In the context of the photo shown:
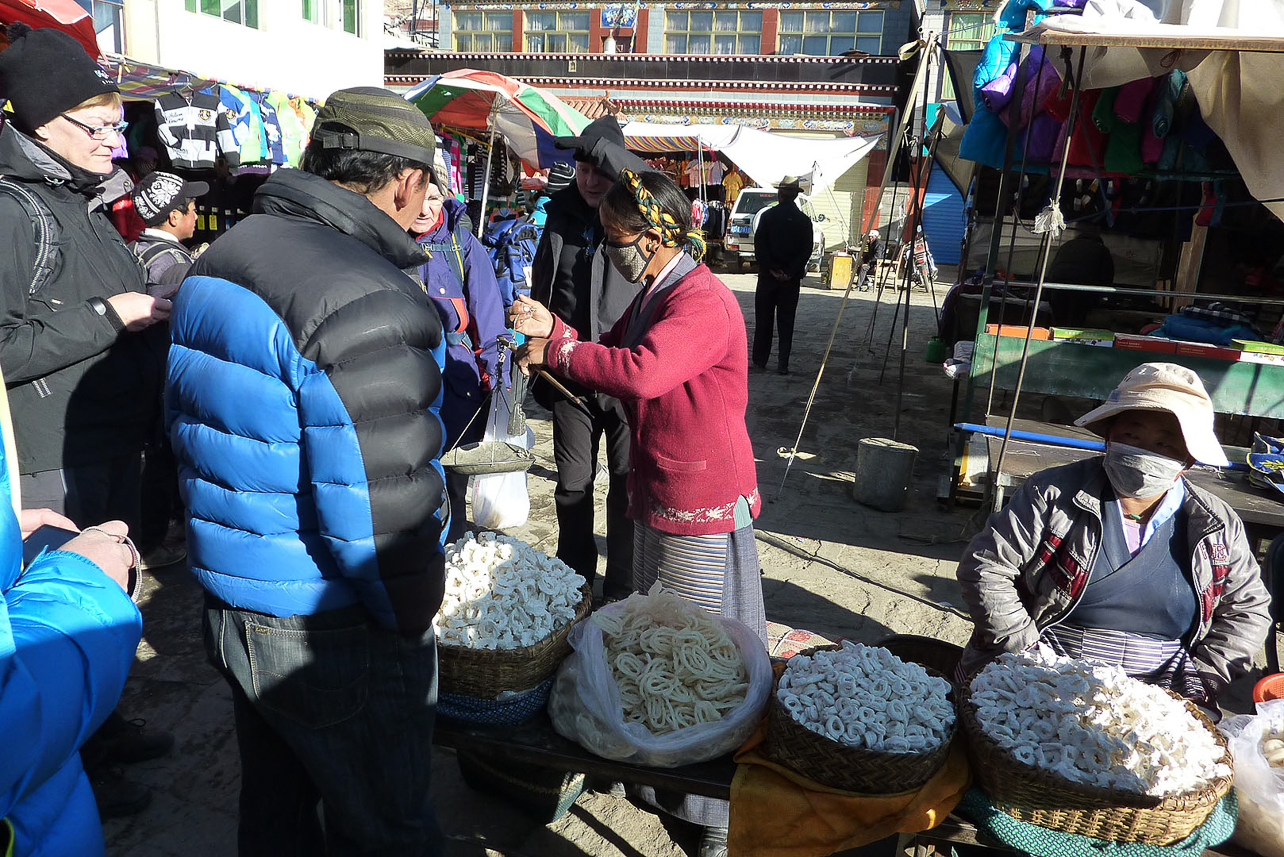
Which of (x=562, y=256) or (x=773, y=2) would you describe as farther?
(x=773, y=2)

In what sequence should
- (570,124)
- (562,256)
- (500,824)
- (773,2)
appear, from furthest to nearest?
(773,2)
(570,124)
(562,256)
(500,824)

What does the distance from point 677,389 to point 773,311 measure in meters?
7.69

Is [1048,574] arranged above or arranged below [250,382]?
A: below

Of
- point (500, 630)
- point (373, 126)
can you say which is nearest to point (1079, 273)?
point (500, 630)

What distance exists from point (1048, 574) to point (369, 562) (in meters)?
1.95

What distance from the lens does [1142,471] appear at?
2.33 meters

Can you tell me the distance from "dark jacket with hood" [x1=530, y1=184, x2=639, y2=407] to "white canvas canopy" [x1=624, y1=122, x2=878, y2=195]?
10139mm

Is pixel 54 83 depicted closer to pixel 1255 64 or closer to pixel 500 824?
pixel 500 824

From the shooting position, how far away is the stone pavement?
264 centimetres

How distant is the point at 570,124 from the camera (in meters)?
7.38

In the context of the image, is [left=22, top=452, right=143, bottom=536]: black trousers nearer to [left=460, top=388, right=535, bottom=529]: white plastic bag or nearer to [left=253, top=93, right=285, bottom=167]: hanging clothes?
[left=460, top=388, right=535, bottom=529]: white plastic bag

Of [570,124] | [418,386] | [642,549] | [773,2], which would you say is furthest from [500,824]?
[773,2]

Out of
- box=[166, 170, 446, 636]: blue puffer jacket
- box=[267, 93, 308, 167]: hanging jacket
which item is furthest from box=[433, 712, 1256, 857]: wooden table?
box=[267, 93, 308, 167]: hanging jacket

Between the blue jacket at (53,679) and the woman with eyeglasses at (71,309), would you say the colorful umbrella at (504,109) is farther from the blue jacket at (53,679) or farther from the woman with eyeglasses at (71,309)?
the blue jacket at (53,679)
